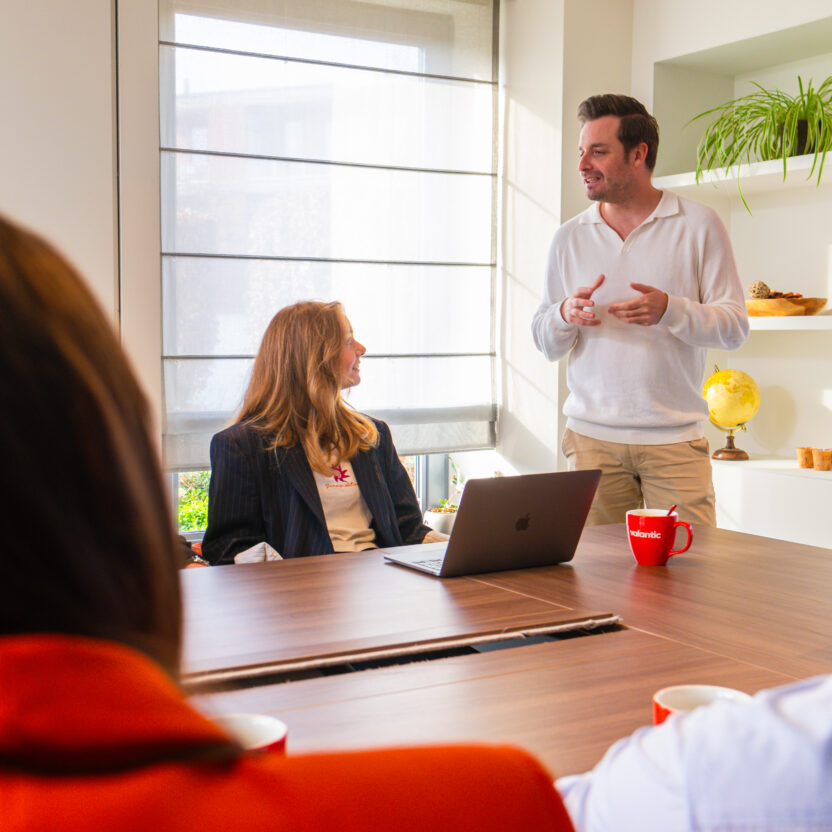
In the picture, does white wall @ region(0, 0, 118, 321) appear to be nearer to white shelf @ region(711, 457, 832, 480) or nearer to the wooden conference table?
the wooden conference table

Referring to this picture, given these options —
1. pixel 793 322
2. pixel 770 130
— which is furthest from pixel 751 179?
pixel 793 322

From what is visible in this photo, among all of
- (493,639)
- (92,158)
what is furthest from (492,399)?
(493,639)

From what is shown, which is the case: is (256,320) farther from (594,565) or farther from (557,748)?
(557,748)

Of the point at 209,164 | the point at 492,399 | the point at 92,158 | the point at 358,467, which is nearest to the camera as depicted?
the point at 358,467

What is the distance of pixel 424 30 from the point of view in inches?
158

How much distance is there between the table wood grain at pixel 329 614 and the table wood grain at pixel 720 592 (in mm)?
91

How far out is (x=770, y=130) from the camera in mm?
3508

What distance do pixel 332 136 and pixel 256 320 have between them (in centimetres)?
80

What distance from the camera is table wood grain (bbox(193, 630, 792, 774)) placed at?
999 mm

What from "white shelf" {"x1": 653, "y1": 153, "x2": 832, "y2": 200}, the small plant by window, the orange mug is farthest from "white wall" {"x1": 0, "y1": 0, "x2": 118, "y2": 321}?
the orange mug

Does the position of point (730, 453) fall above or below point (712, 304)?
below

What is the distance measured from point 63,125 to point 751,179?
96.5 inches

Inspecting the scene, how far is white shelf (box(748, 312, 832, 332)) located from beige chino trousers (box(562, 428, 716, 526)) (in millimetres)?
854

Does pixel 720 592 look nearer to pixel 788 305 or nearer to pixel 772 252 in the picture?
pixel 788 305
